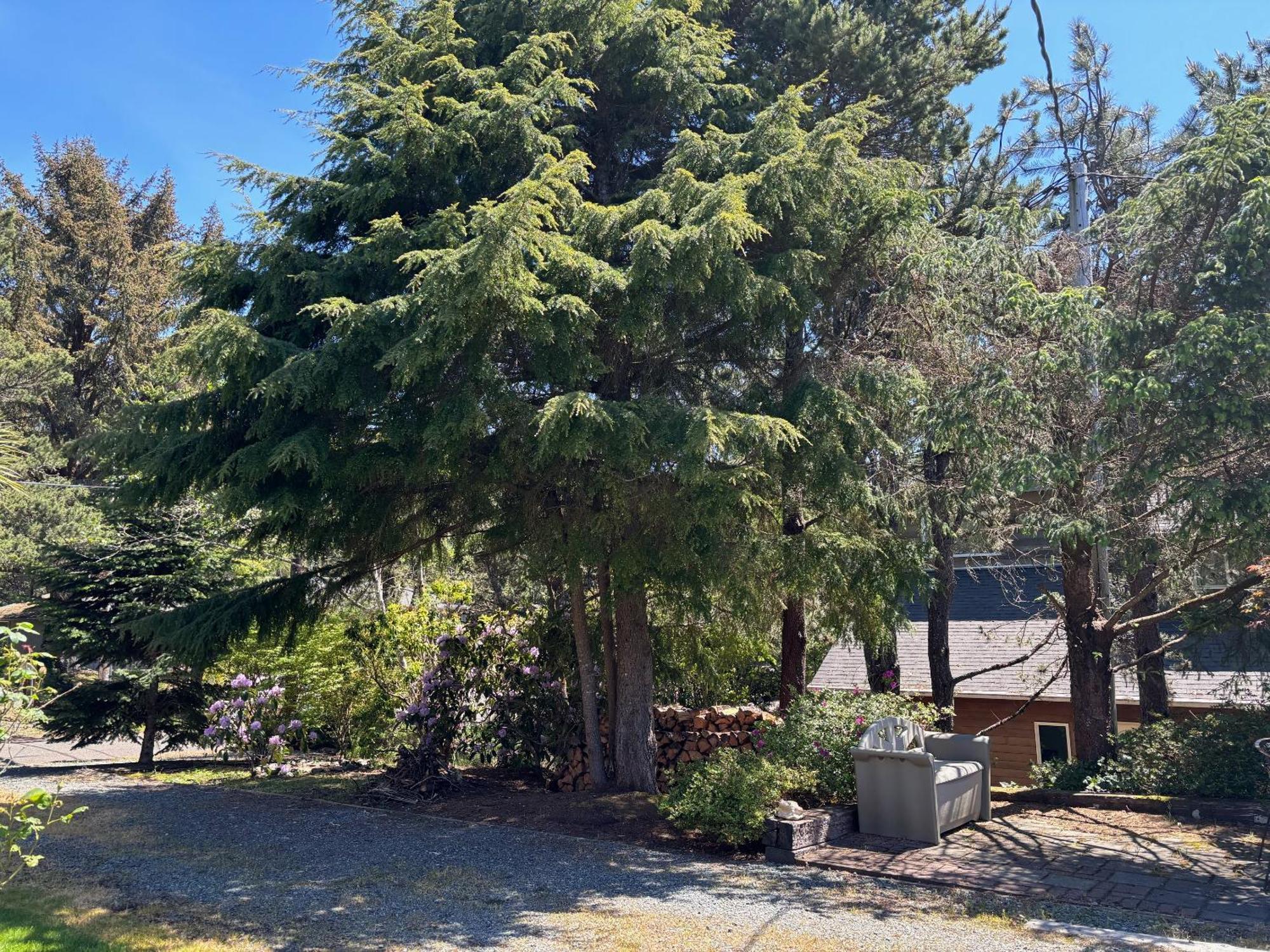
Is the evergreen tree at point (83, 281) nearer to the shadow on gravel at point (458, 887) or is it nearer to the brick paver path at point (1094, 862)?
the shadow on gravel at point (458, 887)

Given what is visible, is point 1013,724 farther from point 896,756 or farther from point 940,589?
point 896,756

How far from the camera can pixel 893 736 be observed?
7.97 m

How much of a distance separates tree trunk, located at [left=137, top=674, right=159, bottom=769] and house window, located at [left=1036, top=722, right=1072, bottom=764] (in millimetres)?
13519

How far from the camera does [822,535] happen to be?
8.61m

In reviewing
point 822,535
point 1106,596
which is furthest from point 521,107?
point 1106,596

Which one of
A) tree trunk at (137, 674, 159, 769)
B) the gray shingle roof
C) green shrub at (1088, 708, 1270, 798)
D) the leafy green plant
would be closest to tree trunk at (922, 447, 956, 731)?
the gray shingle roof

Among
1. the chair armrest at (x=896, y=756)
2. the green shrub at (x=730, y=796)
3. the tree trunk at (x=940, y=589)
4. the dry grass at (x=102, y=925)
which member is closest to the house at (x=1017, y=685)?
the tree trunk at (x=940, y=589)

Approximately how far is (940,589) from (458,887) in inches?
255

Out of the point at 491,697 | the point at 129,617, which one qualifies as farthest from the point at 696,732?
the point at 129,617

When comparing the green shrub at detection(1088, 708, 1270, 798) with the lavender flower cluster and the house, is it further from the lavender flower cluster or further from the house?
the lavender flower cluster

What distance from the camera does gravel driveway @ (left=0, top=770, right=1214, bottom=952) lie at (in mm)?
5242

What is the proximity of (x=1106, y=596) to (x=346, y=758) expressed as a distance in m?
10.1

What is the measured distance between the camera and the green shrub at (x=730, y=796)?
7305 millimetres

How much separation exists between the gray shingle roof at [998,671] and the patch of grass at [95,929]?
977 cm
